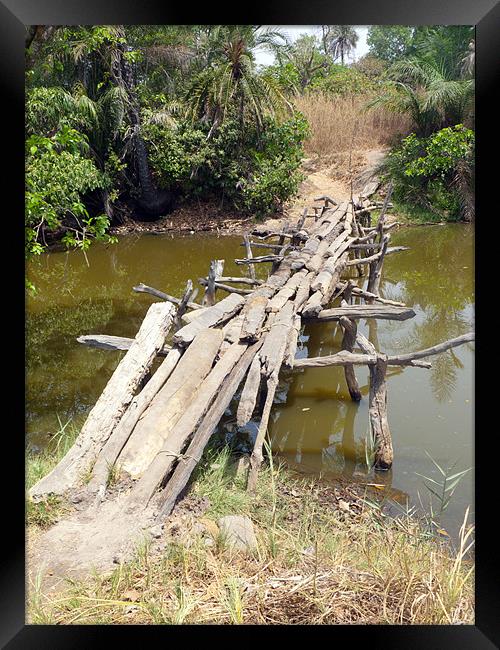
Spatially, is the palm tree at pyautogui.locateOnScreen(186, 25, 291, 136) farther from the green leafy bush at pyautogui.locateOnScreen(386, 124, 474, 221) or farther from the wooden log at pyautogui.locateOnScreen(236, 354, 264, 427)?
the wooden log at pyautogui.locateOnScreen(236, 354, 264, 427)

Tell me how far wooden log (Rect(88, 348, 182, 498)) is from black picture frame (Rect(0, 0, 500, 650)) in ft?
3.65

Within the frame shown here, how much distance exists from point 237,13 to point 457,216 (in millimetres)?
16361

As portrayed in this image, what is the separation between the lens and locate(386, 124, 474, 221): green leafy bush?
57.0ft

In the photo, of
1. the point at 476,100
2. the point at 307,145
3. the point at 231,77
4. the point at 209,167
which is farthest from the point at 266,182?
the point at 476,100

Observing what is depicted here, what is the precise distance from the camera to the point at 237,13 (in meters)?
2.63

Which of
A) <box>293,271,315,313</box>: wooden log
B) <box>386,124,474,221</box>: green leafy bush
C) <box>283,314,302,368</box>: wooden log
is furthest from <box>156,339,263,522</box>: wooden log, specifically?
<box>386,124,474,221</box>: green leafy bush

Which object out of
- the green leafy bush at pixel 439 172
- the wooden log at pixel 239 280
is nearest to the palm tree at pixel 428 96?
the green leafy bush at pixel 439 172

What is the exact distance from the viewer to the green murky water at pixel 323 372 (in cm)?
567

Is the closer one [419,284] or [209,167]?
[419,284]

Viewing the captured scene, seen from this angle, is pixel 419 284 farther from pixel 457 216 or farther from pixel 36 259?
pixel 36 259

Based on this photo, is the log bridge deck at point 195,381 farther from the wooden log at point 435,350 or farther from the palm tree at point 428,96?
the palm tree at point 428,96

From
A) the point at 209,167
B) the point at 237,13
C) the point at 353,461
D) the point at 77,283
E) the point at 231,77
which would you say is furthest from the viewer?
the point at 209,167

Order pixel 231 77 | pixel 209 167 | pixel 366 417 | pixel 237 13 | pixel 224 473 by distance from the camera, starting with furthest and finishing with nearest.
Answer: pixel 209 167 < pixel 231 77 < pixel 366 417 < pixel 224 473 < pixel 237 13

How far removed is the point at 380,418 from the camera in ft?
17.6
